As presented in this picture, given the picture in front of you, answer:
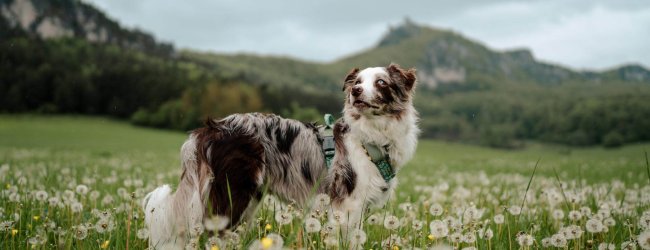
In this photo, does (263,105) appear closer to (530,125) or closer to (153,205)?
(153,205)

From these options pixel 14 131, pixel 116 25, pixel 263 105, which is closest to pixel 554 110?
pixel 263 105

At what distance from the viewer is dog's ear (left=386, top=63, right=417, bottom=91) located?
533 centimetres

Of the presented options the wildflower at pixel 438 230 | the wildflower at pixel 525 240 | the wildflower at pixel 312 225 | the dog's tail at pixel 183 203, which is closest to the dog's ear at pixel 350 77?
the dog's tail at pixel 183 203

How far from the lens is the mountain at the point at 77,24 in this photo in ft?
471

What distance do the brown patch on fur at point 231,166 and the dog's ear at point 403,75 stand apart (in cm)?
185

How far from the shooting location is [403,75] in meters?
5.38

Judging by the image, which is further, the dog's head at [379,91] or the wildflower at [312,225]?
the dog's head at [379,91]

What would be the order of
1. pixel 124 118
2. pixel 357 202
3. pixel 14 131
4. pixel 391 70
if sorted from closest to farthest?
pixel 357 202 < pixel 391 70 < pixel 14 131 < pixel 124 118

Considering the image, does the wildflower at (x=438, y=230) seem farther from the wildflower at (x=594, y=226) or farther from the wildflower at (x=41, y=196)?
the wildflower at (x=41, y=196)

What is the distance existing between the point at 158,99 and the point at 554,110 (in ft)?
374

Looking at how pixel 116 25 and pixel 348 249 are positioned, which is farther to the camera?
pixel 116 25

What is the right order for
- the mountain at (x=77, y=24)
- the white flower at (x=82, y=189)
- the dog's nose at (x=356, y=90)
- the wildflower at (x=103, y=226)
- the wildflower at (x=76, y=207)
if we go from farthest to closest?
1. the mountain at (x=77, y=24)
2. the white flower at (x=82, y=189)
3. the dog's nose at (x=356, y=90)
4. the wildflower at (x=76, y=207)
5. the wildflower at (x=103, y=226)

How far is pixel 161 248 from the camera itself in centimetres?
366

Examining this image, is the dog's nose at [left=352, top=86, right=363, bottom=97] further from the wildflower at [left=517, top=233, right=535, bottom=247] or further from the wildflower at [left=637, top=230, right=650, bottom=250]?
the wildflower at [left=637, top=230, right=650, bottom=250]
